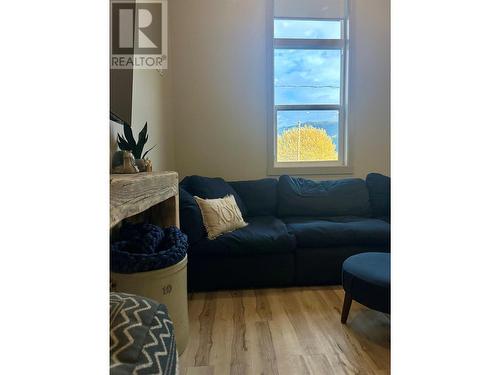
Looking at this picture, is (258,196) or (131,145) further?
(258,196)

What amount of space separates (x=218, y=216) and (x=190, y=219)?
0.29 m

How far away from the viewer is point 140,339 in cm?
79

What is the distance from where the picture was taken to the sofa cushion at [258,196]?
3465 mm

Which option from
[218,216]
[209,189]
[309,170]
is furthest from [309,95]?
[218,216]

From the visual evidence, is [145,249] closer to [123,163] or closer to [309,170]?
[123,163]

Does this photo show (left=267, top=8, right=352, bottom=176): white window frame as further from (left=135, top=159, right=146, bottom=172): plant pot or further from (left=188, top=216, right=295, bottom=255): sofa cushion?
(left=135, top=159, right=146, bottom=172): plant pot

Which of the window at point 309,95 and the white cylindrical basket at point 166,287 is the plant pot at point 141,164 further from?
the window at point 309,95

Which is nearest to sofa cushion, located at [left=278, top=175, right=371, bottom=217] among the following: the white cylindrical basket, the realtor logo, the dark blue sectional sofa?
the dark blue sectional sofa

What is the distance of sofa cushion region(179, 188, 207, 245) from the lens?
259 cm

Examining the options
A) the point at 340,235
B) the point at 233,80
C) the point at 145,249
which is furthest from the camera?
the point at 233,80

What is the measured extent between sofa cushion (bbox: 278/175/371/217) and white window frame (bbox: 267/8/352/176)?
1.30ft

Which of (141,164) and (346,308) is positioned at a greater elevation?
(141,164)
